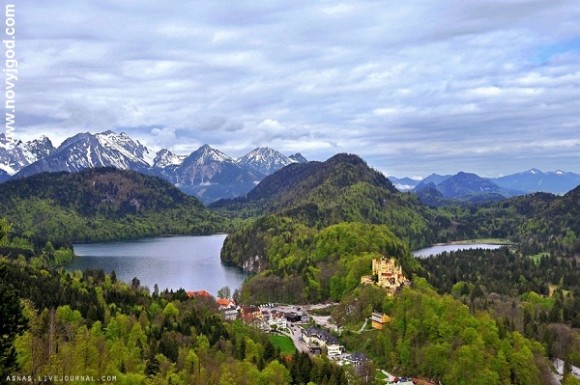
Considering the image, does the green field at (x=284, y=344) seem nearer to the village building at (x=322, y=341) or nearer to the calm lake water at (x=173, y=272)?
the village building at (x=322, y=341)

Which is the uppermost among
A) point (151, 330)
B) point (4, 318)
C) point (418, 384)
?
point (4, 318)

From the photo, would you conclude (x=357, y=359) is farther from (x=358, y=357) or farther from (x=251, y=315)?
(x=251, y=315)

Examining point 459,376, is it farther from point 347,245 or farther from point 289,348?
point 347,245

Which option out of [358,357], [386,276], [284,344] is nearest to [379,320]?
[358,357]

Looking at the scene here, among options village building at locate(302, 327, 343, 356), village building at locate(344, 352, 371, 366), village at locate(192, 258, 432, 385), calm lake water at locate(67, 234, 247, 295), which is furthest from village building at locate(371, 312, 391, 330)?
calm lake water at locate(67, 234, 247, 295)

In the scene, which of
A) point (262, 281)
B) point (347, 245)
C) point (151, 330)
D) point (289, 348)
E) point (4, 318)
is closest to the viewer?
point (4, 318)

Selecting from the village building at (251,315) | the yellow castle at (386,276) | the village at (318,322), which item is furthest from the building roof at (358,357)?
the yellow castle at (386,276)

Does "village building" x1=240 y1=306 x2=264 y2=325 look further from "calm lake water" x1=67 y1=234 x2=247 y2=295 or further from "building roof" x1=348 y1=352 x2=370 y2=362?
"calm lake water" x1=67 y1=234 x2=247 y2=295

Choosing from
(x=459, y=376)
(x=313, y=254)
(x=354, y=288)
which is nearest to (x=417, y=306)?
(x=459, y=376)
